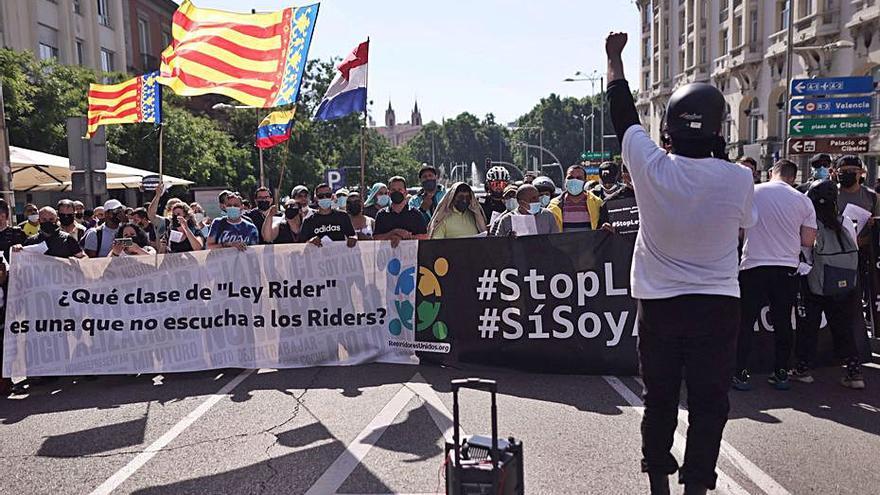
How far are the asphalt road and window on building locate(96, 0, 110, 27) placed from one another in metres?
40.5

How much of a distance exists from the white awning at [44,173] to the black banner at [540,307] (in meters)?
10.2

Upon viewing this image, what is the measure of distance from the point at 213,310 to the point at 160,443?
2.37m

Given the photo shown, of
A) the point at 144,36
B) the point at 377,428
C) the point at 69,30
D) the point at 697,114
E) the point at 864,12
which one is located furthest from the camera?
the point at 144,36

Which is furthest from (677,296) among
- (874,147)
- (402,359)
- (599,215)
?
(874,147)

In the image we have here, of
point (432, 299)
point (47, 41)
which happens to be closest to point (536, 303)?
point (432, 299)

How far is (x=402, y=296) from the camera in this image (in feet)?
24.1

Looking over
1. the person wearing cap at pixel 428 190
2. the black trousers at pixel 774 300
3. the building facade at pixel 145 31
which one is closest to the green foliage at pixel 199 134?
the person wearing cap at pixel 428 190

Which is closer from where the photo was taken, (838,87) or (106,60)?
(838,87)

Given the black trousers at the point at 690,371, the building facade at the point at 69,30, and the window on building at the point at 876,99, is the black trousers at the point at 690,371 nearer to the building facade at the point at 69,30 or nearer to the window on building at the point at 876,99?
the building facade at the point at 69,30

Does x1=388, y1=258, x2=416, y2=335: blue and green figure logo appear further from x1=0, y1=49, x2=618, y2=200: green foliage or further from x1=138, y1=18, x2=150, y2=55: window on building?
x1=138, y1=18, x2=150, y2=55: window on building

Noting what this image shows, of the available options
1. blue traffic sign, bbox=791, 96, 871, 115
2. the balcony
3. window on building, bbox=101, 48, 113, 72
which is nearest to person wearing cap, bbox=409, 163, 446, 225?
blue traffic sign, bbox=791, 96, 871, 115

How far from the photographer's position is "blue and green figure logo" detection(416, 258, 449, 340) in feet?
23.5

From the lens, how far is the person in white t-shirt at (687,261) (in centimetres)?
299

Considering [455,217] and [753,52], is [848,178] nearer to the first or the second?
[455,217]
